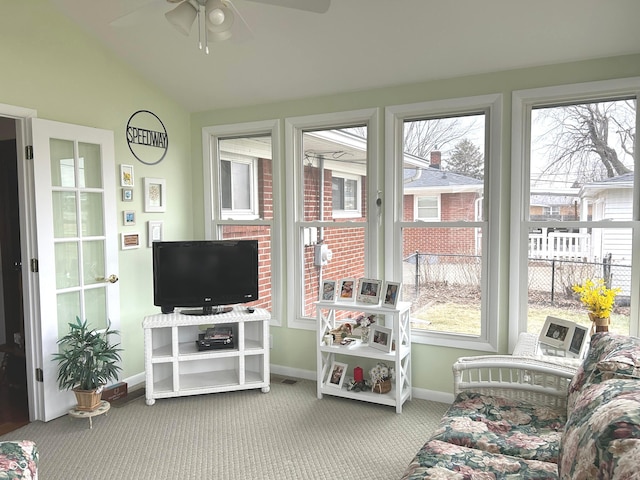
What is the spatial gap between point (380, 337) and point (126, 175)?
2.41 metres

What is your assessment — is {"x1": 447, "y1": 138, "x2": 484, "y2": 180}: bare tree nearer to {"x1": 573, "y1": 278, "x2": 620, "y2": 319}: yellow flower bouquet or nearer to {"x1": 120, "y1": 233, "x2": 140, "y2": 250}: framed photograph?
{"x1": 573, "y1": 278, "x2": 620, "y2": 319}: yellow flower bouquet

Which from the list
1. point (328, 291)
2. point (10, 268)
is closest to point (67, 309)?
point (10, 268)

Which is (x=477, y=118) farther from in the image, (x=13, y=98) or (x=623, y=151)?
(x=13, y=98)

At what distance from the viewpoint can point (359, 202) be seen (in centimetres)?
392

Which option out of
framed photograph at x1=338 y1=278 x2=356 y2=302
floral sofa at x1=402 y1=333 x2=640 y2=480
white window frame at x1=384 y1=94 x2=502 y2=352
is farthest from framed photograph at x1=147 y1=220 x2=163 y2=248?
floral sofa at x1=402 y1=333 x2=640 y2=480

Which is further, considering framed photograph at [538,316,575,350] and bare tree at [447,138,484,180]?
bare tree at [447,138,484,180]

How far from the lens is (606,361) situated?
6.23 ft

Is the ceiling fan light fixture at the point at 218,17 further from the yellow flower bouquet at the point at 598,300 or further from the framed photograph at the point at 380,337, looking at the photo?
the yellow flower bouquet at the point at 598,300

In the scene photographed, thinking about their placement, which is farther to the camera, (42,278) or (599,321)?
(42,278)

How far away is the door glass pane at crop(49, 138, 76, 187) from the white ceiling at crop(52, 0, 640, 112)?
92 centimetres

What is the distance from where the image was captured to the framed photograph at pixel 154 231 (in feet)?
13.5

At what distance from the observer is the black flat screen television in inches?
151

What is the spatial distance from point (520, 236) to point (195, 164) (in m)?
2.95

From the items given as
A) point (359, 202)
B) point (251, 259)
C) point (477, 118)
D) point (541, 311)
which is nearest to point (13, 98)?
point (251, 259)
